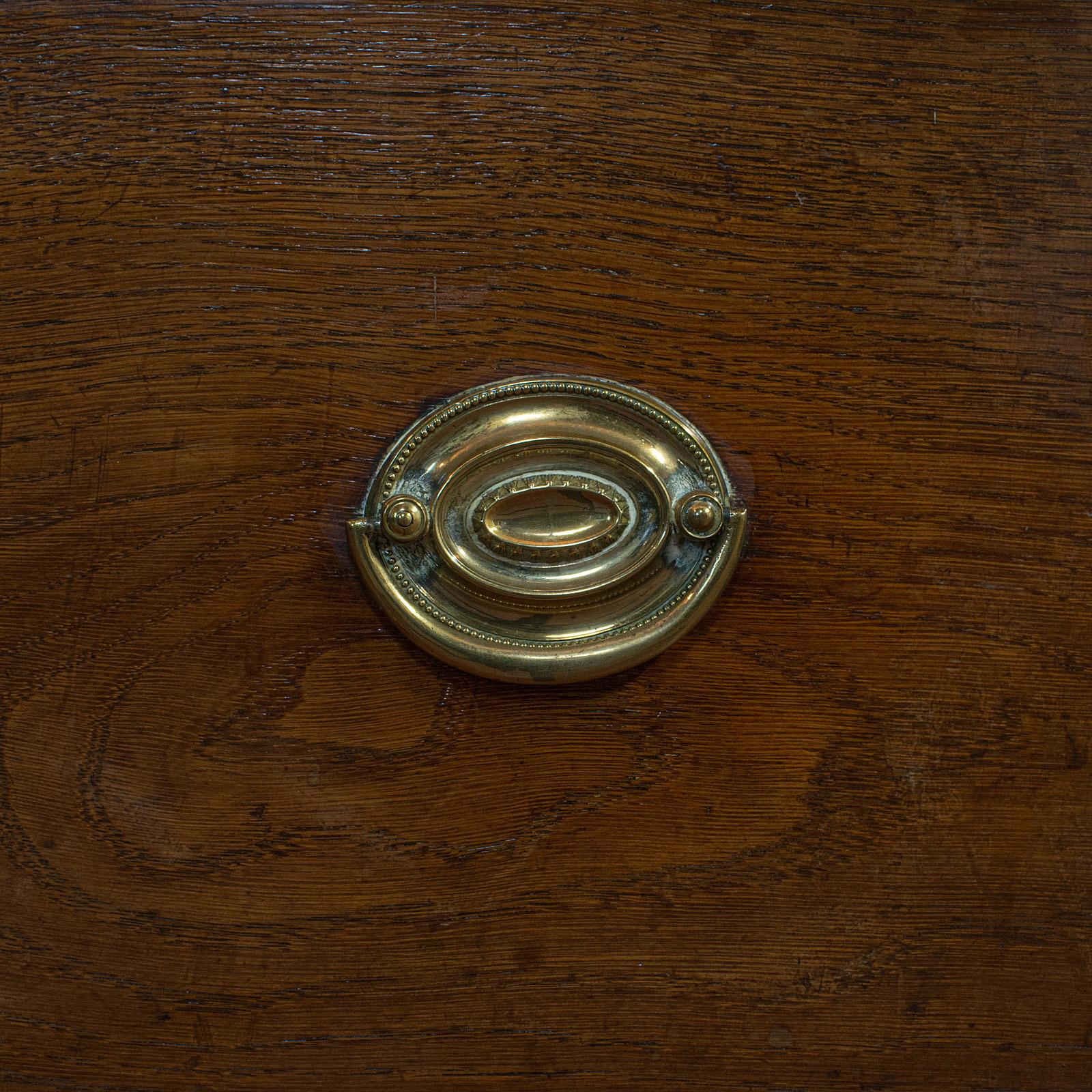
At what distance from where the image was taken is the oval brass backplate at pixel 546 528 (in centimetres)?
50

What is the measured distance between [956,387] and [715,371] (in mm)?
122

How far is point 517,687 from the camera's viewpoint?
521 mm

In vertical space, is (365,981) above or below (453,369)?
below

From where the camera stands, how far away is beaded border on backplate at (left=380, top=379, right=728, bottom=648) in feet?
1.64

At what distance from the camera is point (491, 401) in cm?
50

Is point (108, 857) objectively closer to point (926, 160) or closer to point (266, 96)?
point (266, 96)

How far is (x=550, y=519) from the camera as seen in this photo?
50cm

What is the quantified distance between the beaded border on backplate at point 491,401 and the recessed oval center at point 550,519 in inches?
1.8

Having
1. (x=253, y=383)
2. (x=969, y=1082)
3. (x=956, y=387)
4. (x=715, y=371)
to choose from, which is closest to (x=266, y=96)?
(x=253, y=383)

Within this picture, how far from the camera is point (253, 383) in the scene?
0.50 meters

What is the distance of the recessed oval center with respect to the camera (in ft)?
1.64

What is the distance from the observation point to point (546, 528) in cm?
50

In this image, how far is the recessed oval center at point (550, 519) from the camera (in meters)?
0.50

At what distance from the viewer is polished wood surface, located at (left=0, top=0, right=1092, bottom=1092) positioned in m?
0.50
